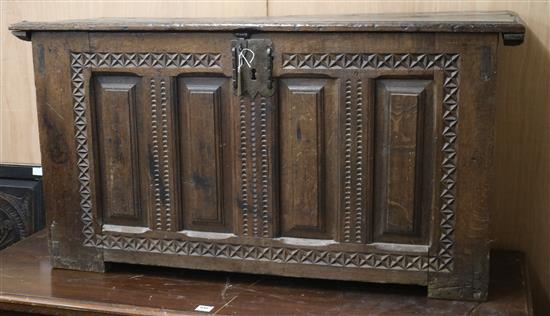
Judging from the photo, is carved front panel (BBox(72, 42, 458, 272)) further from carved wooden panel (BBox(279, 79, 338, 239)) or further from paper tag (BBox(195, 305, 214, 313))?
paper tag (BBox(195, 305, 214, 313))

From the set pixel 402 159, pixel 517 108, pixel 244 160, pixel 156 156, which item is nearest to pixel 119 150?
pixel 156 156

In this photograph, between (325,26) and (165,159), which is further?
(165,159)

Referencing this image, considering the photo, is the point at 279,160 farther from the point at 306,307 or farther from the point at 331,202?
the point at 306,307

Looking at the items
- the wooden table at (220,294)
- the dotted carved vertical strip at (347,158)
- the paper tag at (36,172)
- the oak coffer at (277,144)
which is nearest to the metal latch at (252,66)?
the oak coffer at (277,144)

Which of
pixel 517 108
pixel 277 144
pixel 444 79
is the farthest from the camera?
pixel 517 108

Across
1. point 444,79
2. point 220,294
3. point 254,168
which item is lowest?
point 220,294

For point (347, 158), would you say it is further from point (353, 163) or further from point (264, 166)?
point (264, 166)

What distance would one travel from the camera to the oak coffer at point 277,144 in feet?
4.24

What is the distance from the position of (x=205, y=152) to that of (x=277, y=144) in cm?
14

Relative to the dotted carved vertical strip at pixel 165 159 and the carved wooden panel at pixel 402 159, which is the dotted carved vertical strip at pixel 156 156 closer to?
the dotted carved vertical strip at pixel 165 159

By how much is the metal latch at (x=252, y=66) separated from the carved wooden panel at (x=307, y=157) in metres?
0.03

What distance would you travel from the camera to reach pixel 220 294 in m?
1.42

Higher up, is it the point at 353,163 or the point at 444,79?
the point at 444,79

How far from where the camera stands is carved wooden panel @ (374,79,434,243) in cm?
130
